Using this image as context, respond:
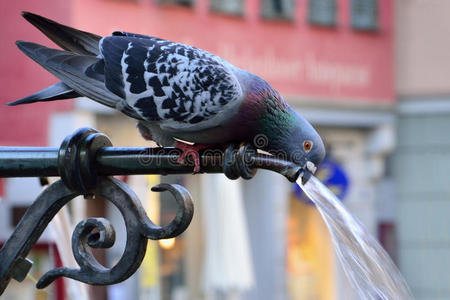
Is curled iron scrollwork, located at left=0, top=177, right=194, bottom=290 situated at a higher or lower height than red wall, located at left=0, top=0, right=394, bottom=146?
higher

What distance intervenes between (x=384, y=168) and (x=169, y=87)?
36.1 ft

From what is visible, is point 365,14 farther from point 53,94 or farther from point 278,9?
point 53,94

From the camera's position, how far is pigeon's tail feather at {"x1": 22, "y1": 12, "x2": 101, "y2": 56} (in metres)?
1.98

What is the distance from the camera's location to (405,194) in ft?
43.2

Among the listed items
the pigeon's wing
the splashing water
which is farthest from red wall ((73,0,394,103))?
the splashing water

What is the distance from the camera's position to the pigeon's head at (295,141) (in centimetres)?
208

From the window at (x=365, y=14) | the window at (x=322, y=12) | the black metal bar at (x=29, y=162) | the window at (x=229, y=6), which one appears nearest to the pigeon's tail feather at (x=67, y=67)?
the black metal bar at (x=29, y=162)

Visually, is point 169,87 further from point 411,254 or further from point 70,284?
point 411,254

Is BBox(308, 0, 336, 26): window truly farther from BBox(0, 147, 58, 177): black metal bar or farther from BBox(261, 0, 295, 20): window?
BBox(0, 147, 58, 177): black metal bar

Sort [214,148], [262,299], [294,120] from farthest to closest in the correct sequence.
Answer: [262,299] → [294,120] → [214,148]

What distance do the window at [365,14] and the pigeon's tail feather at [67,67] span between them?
1082 cm

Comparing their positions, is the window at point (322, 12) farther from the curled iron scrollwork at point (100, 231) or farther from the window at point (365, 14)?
the curled iron scrollwork at point (100, 231)

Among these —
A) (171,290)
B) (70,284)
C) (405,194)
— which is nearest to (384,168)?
(405,194)

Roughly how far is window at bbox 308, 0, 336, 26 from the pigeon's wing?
1003 cm
